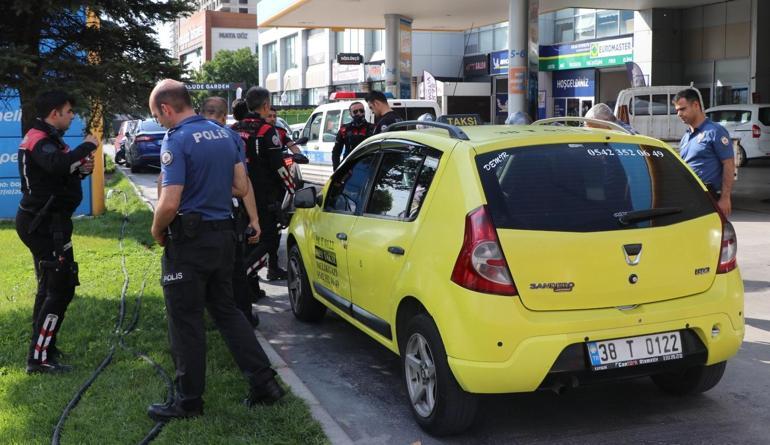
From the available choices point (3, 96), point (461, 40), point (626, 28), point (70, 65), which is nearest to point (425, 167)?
point (70, 65)

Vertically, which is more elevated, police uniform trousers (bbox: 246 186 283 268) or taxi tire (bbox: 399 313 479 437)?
police uniform trousers (bbox: 246 186 283 268)

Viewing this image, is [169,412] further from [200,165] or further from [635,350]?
[635,350]

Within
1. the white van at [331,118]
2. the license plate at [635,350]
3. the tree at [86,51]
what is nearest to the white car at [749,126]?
the white van at [331,118]

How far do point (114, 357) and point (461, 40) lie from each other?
46.6m

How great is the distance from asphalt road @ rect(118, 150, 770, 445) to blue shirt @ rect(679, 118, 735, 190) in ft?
4.32

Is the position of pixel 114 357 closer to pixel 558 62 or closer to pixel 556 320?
pixel 556 320

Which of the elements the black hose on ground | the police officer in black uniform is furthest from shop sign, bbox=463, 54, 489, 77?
the police officer in black uniform

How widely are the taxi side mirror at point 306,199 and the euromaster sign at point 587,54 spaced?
29.3 metres

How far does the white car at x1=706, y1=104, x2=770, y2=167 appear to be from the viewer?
24.9 m

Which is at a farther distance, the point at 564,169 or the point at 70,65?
the point at 70,65

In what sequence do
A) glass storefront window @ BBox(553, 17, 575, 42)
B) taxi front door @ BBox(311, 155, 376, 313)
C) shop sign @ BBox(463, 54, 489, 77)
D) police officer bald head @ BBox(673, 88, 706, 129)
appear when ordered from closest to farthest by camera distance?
1. taxi front door @ BBox(311, 155, 376, 313)
2. police officer bald head @ BBox(673, 88, 706, 129)
3. glass storefront window @ BBox(553, 17, 575, 42)
4. shop sign @ BBox(463, 54, 489, 77)

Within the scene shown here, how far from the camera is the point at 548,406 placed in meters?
4.84

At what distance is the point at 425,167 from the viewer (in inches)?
188

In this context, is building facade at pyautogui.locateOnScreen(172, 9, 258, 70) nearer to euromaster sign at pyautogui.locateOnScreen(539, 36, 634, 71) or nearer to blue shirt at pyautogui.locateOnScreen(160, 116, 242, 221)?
euromaster sign at pyautogui.locateOnScreen(539, 36, 634, 71)
